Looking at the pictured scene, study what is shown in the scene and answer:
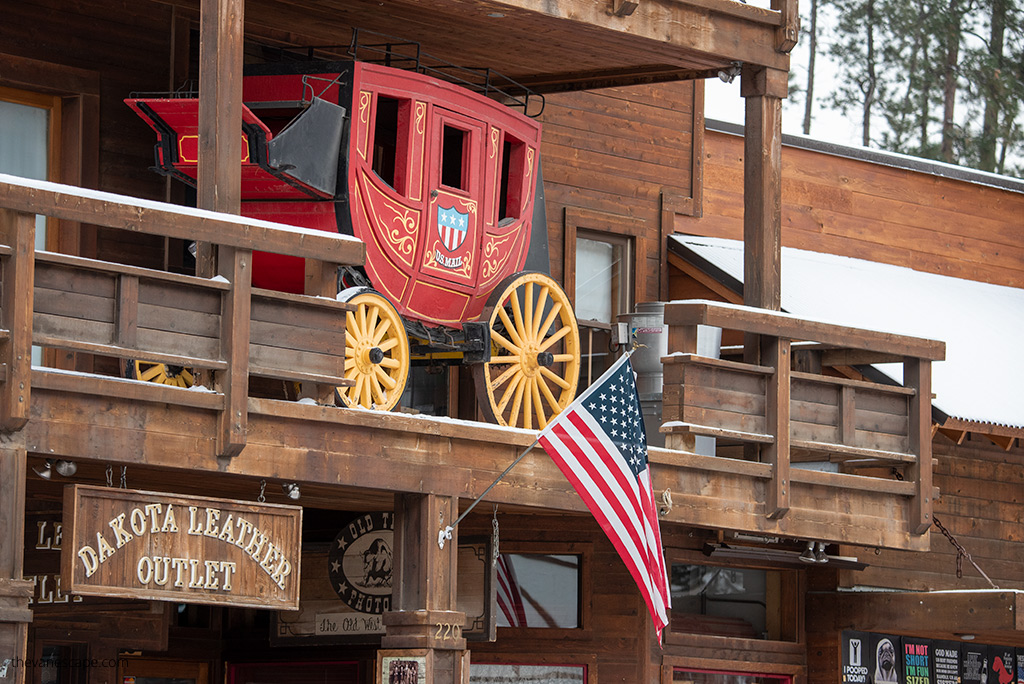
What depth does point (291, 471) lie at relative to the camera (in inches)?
417

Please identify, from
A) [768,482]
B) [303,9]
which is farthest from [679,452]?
[303,9]

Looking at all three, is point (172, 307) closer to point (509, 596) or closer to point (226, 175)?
point (226, 175)

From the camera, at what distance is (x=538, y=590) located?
48.7 feet

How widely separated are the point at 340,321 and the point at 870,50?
2972 centimetres

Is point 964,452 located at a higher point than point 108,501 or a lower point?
higher

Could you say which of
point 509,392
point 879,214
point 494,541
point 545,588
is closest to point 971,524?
point 879,214

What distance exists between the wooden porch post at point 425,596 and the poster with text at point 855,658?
5445 mm

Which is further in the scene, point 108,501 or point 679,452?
point 679,452

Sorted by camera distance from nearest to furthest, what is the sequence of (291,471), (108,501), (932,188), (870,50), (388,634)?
(108,501), (291,471), (388,634), (932,188), (870,50)

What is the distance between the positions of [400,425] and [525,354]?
2128 millimetres

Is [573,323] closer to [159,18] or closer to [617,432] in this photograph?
[617,432]

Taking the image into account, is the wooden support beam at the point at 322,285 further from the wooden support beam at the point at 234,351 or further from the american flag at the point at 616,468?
the american flag at the point at 616,468

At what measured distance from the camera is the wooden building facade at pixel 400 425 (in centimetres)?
989

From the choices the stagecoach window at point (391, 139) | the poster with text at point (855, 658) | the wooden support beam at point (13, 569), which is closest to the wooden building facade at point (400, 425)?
the wooden support beam at point (13, 569)
